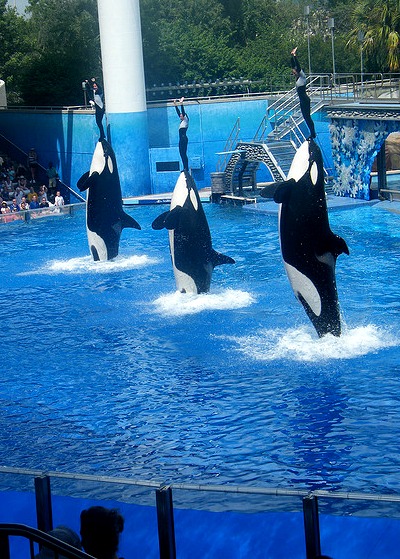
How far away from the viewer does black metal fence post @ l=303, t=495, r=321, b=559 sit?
15.1 ft

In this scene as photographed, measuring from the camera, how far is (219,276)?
15219 millimetres

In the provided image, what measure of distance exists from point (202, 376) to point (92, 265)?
665cm

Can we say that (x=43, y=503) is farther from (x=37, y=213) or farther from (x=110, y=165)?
(x=37, y=213)

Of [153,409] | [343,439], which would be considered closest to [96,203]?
[153,409]

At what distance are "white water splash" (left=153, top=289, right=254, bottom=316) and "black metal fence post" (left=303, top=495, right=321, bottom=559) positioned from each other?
796cm

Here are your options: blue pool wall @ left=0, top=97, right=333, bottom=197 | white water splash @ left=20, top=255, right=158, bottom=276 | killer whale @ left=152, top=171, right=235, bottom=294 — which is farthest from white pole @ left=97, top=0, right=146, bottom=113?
killer whale @ left=152, top=171, right=235, bottom=294

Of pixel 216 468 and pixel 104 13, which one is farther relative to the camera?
pixel 104 13

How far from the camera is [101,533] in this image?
398 centimetres

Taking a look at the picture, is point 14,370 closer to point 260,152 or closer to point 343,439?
point 343,439

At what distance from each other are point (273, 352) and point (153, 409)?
80.5 inches

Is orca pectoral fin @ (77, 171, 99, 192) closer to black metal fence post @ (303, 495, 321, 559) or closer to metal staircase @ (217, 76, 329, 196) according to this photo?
metal staircase @ (217, 76, 329, 196)

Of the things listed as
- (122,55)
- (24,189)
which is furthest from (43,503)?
(122,55)

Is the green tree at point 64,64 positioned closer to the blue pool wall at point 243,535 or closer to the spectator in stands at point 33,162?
the spectator in stands at point 33,162

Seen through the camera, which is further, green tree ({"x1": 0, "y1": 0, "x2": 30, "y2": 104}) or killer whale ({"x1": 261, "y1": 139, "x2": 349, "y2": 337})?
green tree ({"x1": 0, "y1": 0, "x2": 30, "y2": 104})
